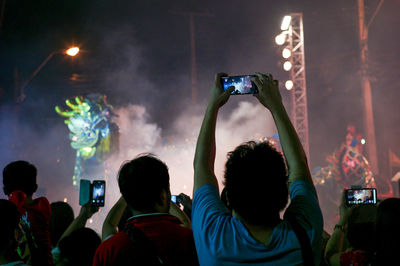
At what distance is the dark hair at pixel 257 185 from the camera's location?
109cm

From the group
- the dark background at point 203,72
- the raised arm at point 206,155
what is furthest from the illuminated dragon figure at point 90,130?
the raised arm at point 206,155

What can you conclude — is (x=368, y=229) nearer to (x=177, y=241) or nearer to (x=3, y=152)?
(x=177, y=241)

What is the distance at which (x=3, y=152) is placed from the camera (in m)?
10.6

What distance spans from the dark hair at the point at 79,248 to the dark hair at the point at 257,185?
3.72 ft

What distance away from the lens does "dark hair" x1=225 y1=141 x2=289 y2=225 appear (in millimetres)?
1086

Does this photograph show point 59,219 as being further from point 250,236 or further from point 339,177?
point 339,177

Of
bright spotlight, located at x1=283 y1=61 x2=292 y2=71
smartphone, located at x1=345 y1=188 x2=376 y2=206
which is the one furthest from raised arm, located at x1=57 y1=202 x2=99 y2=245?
bright spotlight, located at x1=283 y1=61 x2=292 y2=71

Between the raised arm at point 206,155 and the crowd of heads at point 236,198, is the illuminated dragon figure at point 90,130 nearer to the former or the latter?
the crowd of heads at point 236,198

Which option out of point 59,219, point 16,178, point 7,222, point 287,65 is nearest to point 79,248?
point 7,222

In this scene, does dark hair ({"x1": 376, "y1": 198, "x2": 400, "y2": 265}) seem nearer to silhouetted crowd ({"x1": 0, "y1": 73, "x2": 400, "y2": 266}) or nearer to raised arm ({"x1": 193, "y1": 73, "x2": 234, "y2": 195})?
silhouetted crowd ({"x1": 0, "y1": 73, "x2": 400, "y2": 266})

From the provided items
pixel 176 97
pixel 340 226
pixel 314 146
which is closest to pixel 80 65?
pixel 176 97

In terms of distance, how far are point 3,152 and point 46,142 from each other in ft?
10.4

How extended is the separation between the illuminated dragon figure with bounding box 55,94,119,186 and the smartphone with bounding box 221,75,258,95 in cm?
1299

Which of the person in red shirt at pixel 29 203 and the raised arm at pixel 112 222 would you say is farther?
the person in red shirt at pixel 29 203
